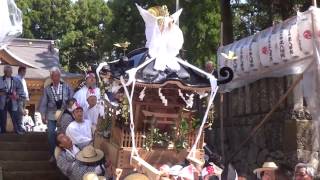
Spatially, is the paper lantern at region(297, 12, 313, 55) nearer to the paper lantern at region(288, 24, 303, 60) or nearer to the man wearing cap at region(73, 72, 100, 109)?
the paper lantern at region(288, 24, 303, 60)

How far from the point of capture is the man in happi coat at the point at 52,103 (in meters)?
8.91

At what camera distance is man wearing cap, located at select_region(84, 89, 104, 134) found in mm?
8859

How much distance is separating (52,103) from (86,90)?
0.66 metres

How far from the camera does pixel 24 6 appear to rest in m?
31.5

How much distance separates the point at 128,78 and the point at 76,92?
7.83 ft

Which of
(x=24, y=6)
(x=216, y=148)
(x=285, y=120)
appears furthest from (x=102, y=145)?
(x=24, y=6)

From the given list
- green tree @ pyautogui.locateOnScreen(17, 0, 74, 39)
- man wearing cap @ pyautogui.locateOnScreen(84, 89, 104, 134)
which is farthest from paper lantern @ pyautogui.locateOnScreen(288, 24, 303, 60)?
green tree @ pyautogui.locateOnScreen(17, 0, 74, 39)

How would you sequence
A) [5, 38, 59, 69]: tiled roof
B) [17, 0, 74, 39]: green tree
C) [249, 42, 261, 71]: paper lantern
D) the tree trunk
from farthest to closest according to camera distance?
1. [17, 0, 74, 39]: green tree
2. [5, 38, 59, 69]: tiled roof
3. the tree trunk
4. [249, 42, 261, 71]: paper lantern

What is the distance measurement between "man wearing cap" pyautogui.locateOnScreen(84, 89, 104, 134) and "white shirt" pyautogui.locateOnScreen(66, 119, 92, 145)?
1.46 ft

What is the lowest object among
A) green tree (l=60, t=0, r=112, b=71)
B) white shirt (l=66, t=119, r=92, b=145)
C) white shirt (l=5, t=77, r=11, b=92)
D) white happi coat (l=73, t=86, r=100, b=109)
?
white shirt (l=66, t=119, r=92, b=145)

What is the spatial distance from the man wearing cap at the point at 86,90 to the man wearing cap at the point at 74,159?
116 centimetres

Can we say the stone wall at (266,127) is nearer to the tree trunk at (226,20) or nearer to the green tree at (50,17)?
the tree trunk at (226,20)

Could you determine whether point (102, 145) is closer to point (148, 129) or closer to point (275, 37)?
point (148, 129)

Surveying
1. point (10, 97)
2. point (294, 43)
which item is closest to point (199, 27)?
point (294, 43)
